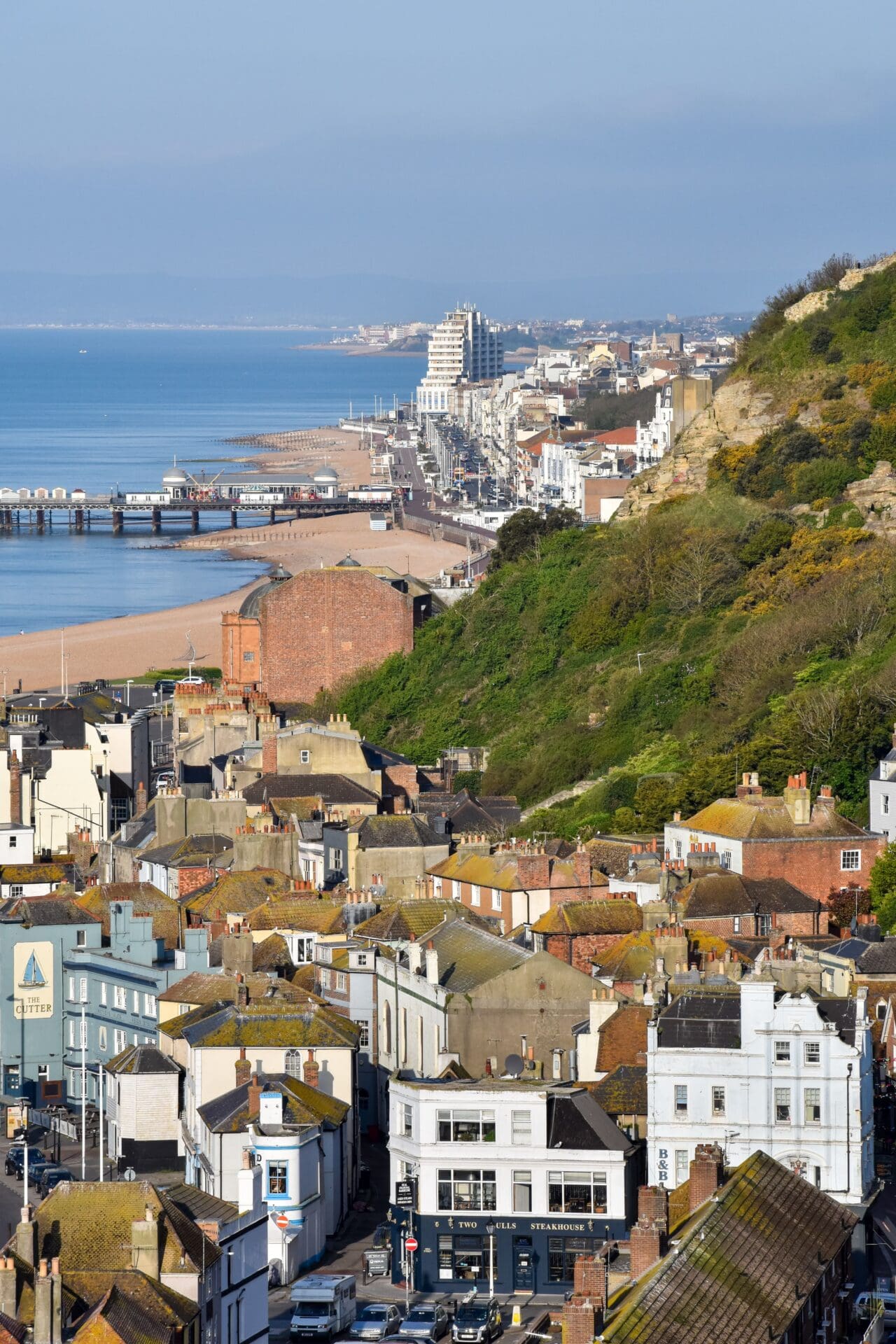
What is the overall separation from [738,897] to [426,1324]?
17.0m

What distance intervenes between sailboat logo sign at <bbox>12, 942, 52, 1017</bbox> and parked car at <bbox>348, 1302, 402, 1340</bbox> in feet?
49.4

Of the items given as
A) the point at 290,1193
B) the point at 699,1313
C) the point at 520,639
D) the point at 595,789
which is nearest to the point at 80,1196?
the point at 699,1313

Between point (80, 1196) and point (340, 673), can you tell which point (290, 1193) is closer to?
point (80, 1196)

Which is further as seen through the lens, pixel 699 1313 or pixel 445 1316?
pixel 445 1316

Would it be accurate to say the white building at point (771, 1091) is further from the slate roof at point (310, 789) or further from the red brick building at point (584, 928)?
the slate roof at point (310, 789)

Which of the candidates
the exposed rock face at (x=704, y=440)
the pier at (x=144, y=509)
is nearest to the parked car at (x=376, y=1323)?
the exposed rock face at (x=704, y=440)

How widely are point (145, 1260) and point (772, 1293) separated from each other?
5.89 metres

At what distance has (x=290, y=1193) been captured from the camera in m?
34.6

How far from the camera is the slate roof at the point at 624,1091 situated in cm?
3528

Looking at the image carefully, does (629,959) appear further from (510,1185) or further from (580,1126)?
(510,1185)

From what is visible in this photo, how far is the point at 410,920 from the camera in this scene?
44.6 metres

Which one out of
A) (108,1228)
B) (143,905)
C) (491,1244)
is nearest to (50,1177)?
(491,1244)

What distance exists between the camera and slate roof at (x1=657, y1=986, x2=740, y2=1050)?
1367 inches

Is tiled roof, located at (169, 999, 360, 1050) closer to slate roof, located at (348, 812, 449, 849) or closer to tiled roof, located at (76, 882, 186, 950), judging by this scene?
tiled roof, located at (76, 882, 186, 950)
